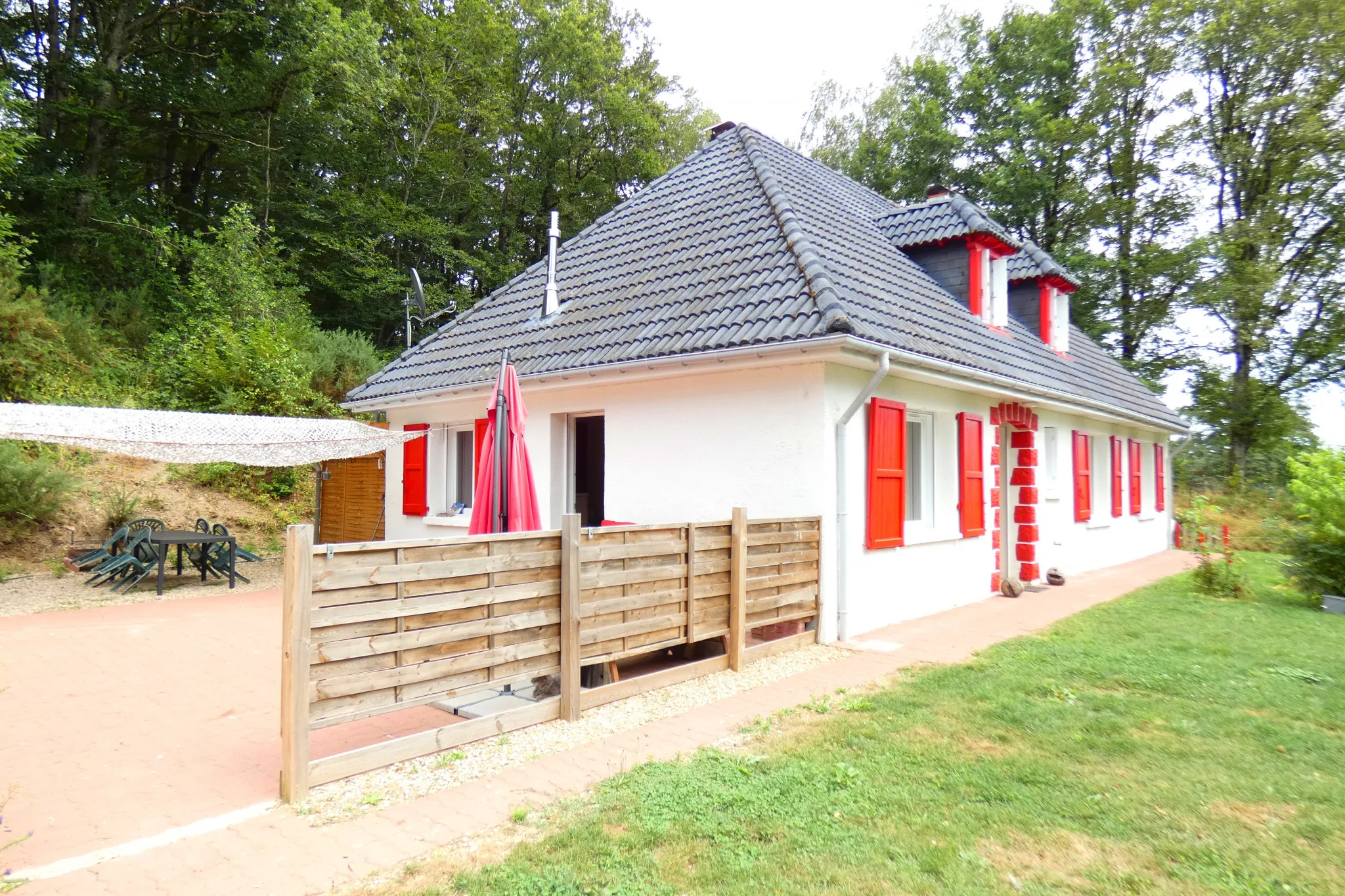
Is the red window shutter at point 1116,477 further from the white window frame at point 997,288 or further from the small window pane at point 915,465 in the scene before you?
the small window pane at point 915,465

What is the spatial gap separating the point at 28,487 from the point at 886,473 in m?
12.3

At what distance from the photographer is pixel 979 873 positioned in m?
3.09

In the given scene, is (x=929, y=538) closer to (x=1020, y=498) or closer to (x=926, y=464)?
(x=926, y=464)

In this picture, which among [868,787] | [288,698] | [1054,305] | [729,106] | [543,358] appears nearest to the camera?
[288,698]

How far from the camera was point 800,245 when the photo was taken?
8.33m

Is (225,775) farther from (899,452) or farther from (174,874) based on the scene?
(899,452)

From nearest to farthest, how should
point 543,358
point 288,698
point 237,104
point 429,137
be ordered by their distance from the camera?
point 288,698, point 543,358, point 237,104, point 429,137

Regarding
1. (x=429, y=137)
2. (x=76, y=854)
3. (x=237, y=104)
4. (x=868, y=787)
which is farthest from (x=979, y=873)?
(x=429, y=137)

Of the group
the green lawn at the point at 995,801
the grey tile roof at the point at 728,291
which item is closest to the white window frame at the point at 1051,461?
the grey tile roof at the point at 728,291

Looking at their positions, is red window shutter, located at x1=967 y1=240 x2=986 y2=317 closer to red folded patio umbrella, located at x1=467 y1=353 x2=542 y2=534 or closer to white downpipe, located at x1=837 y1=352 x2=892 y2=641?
white downpipe, located at x1=837 y1=352 x2=892 y2=641

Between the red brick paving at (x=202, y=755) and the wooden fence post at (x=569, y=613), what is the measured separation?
455 millimetres

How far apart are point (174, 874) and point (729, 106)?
36.9m

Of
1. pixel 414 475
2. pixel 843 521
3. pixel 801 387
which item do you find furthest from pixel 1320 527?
pixel 414 475

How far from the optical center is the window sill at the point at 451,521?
34.6 feet
